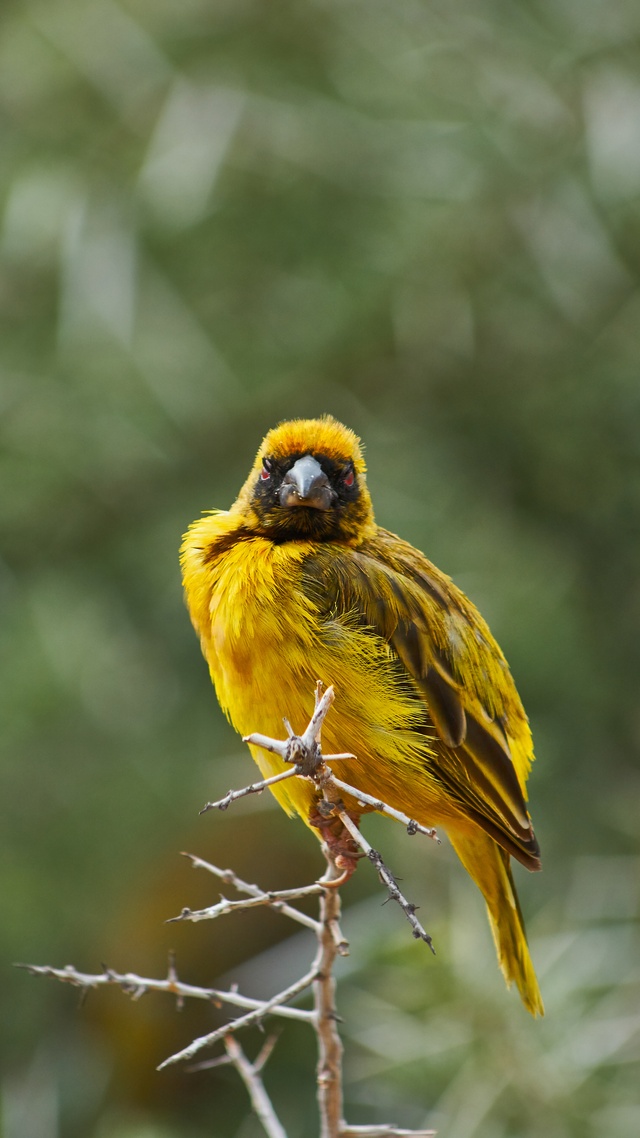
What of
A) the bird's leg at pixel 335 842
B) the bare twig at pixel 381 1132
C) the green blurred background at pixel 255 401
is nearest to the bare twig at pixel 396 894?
the bird's leg at pixel 335 842

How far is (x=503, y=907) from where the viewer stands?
2.74 metres

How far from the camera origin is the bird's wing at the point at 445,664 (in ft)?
8.32

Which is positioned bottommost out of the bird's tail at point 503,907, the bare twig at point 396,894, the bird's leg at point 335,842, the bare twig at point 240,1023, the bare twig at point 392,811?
the bird's tail at point 503,907

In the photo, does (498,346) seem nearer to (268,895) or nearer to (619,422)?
(619,422)

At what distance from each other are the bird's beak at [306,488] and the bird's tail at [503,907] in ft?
2.51

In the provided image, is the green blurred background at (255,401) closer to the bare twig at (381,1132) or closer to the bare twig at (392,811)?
the bare twig at (381,1132)

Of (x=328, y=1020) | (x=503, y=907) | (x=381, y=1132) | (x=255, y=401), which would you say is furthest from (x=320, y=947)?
(x=255, y=401)

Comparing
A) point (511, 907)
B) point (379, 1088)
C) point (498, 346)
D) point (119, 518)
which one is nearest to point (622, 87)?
point (498, 346)

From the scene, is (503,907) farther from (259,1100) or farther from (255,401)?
(255,401)

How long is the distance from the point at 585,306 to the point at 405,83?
1.12 metres

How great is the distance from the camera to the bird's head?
8.74 ft

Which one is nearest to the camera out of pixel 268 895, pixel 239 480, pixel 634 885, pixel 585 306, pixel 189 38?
pixel 268 895

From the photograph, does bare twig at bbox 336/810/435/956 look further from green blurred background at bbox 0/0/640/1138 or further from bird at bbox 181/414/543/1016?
green blurred background at bbox 0/0/640/1138

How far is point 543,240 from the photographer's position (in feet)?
16.4
